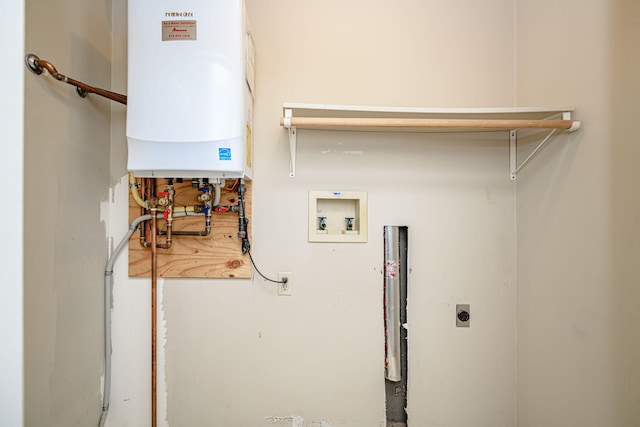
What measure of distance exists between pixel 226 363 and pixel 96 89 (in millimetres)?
1226

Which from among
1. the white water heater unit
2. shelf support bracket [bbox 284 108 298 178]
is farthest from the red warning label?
shelf support bracket [bbox 284 108 298 178]

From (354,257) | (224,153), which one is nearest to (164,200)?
(224,153)

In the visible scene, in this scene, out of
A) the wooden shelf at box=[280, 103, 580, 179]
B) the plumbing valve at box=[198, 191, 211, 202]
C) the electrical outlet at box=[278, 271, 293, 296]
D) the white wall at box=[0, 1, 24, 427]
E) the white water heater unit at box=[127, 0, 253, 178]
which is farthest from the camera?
the electrical outlet at box=[278, 271, 293, 296]

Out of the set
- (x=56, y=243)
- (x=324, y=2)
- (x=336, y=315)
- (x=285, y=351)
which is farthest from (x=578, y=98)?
(x=56, y=243)

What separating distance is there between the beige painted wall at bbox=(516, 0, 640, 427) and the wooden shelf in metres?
0.08

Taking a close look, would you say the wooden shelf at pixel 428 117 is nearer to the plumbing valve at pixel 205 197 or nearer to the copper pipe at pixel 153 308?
the plumbing valve at pixel 205 197

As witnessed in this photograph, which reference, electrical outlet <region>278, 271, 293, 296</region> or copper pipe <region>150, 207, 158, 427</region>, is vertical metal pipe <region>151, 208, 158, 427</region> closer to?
copper pipe <region>150, 207, 158, 427</region>

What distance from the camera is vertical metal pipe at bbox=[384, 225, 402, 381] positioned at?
4.21 ft

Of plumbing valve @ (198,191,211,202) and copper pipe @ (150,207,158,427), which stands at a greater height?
plumbing valve @ (198,191,211,202)

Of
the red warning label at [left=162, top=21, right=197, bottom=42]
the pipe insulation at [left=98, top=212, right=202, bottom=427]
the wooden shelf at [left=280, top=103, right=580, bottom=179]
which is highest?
the red warning label at [left=162, top=21, right=197, bottom=42]

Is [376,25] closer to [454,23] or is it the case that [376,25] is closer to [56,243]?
[454,23]

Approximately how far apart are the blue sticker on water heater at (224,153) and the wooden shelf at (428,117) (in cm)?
25

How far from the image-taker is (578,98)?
42.6 inches

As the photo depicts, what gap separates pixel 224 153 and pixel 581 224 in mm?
1291
